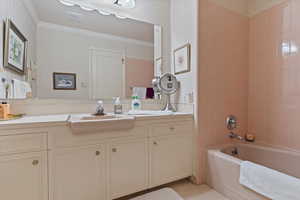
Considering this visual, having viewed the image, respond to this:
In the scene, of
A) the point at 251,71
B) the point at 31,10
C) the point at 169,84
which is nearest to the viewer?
the point at 31,10

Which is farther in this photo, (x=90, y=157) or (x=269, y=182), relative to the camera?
(x=90, y=157)

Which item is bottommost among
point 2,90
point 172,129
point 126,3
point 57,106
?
point 172,129

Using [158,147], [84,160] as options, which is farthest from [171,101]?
[84,160]

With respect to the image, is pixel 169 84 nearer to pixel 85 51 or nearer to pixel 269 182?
pixel 85 51

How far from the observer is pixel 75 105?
1762mm

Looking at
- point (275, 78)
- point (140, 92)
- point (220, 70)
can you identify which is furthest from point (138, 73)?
point (275, 78)

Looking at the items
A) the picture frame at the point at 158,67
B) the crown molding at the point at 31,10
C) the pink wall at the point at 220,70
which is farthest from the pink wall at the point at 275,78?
the crown molding at the point at 31,10

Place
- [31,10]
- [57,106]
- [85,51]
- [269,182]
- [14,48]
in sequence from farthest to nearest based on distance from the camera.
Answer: [85,51]
[57,106]
[31,10]
[14,48]
[269,182]

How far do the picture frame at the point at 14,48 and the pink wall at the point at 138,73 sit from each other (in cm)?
104

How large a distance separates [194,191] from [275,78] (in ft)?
5.35

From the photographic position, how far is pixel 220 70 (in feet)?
6.41

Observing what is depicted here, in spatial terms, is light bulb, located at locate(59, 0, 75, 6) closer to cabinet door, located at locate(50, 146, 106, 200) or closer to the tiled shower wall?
the tiled shower wall

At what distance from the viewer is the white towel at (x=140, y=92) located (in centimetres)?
211

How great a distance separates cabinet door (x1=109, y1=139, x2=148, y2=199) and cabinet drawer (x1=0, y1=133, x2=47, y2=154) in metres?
0.51
